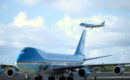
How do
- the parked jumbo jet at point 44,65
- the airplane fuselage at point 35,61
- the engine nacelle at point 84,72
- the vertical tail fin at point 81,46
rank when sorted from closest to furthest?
1. the airplane fuselage at point 35,61
2. the parked jumbo jet at point 44,65
3. the engine nacelle at point 84,72
4. the vertical tail fin at point 81,46

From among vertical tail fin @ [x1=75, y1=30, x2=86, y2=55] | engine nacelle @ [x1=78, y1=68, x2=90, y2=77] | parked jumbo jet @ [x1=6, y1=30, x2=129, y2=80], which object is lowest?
engine nacelle @ [x1=78, y1=68, x2=90, y2=77]

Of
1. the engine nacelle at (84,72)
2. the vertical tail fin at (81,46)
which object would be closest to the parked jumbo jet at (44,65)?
the engine nacelle at (84,72)

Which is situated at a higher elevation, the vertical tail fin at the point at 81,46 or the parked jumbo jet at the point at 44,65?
the vertical tail fin at the point at 81,46

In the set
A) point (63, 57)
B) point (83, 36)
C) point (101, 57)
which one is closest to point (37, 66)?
point (63, 57)

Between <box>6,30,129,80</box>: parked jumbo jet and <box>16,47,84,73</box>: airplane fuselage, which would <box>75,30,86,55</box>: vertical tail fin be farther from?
<box>16,47,84,73</box>: airplane fuselage

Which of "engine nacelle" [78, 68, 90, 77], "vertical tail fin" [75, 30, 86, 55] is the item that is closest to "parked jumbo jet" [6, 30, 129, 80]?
"engine nacelle" [78, 68, 90, 77]

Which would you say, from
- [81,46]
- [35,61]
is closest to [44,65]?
[35,61]

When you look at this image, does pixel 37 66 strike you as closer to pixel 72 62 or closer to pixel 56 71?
pixel 56 71

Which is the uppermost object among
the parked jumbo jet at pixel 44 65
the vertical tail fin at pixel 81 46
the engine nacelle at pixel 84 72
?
the vertical tail fin at pixel 81 46

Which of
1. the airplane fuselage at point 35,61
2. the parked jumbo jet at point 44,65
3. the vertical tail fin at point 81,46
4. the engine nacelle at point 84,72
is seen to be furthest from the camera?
the vertical tail fin at point 81,46

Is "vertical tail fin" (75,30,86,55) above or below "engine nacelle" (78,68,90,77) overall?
above

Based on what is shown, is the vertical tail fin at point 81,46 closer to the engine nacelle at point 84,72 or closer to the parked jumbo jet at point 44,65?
the parked jumbo jet at point 44,65

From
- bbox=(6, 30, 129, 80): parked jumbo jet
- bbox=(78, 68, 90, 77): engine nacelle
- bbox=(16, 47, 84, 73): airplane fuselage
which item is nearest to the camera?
bbox=(16, 47, 84, 73): airplane fuselage

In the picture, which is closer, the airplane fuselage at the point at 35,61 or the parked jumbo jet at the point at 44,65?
the airplane fuselage at the point at 35,61
